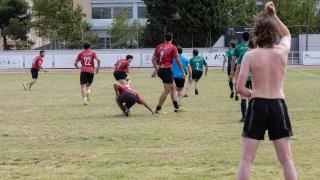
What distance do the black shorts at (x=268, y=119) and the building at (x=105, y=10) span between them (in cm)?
8499

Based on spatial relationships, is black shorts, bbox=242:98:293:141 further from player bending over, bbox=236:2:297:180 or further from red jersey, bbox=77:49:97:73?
red jersey, bbox=77:49:97:73

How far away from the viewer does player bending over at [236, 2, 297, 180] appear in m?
5.99

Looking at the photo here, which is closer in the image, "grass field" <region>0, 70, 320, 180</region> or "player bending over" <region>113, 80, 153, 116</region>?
"grass field" <region>0, 70, 320, 180</region>

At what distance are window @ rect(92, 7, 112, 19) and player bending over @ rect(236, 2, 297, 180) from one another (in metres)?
87.7

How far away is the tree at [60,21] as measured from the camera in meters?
66.7

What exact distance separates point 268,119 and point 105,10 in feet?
290

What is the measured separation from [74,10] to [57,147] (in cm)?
6106

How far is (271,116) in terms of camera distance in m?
5.99

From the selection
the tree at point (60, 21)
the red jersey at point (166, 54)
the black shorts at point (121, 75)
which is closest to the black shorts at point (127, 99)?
the red jersey at point (166, 54)

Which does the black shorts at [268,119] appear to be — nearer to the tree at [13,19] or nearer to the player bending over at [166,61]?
the player bending over at [166,61]

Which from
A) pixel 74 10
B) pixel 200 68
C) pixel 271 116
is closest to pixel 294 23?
pixel 74 10

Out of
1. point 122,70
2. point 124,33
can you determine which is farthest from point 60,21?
point 122,70

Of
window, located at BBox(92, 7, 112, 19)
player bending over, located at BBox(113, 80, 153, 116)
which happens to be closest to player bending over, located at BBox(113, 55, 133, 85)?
player bending over, located at BBox(113, 80, 153, 116)

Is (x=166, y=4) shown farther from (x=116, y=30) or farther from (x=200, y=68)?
(x=200, y=68)
